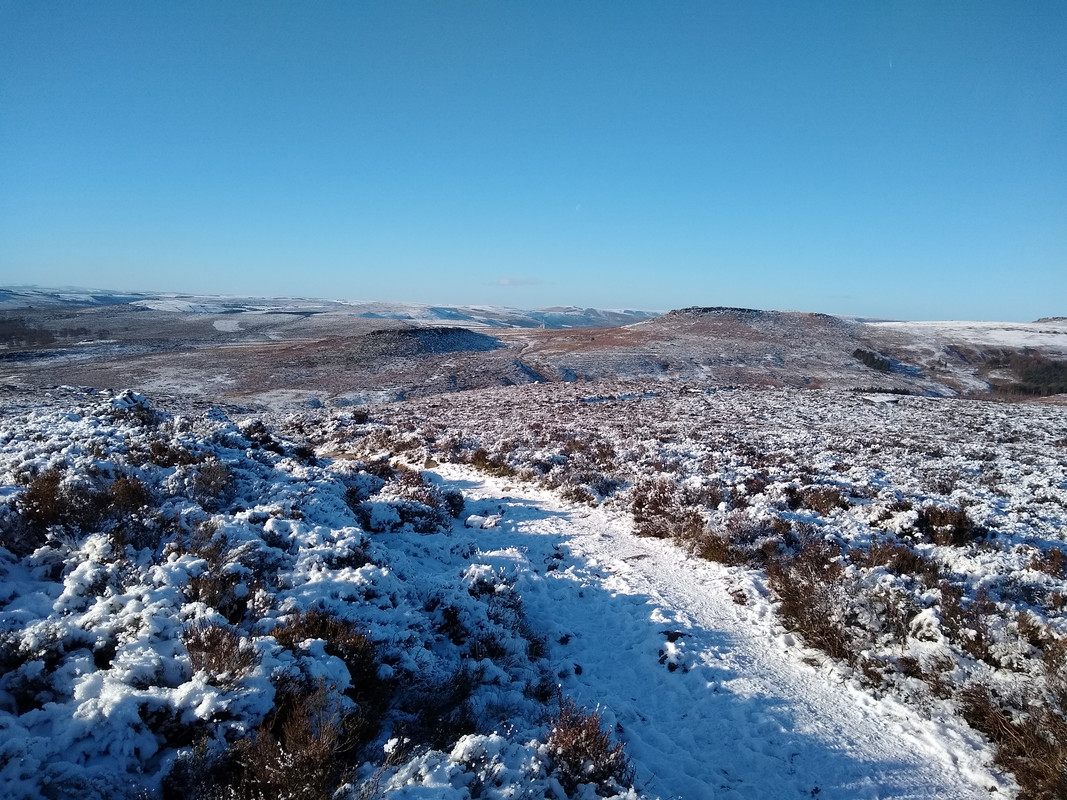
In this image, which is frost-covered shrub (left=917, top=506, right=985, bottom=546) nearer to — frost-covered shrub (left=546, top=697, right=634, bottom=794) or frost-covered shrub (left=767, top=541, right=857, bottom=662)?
frost-covered shrub (left=767, top=541, right=857, bottom=662)

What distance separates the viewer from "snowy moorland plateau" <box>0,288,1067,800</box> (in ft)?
15.1

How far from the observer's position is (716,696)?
6398 mm

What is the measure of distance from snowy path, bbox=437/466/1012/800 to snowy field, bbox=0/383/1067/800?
0.12 feet

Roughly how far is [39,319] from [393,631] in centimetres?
11406

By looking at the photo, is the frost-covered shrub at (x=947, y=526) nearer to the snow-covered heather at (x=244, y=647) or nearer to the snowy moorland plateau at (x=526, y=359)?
the snow-covered heather at (x=244, y=647)

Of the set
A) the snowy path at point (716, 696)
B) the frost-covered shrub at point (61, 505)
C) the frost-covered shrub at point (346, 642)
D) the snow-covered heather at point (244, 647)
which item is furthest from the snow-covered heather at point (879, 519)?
the frost-covered shrub at point (61, 505)

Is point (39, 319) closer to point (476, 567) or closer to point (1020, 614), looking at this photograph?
point (476, 567)

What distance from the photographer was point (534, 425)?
21438mm

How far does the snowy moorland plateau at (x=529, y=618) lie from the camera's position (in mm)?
4598

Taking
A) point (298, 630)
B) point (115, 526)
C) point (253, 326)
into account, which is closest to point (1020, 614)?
point (298, 630)

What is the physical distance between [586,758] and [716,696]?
243cm

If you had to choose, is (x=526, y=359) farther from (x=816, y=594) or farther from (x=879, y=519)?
(x=816, y=594)

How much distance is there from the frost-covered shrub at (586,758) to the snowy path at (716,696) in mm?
367

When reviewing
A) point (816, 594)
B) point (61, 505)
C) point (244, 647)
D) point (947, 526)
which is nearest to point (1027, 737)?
→ point (816, 594)
